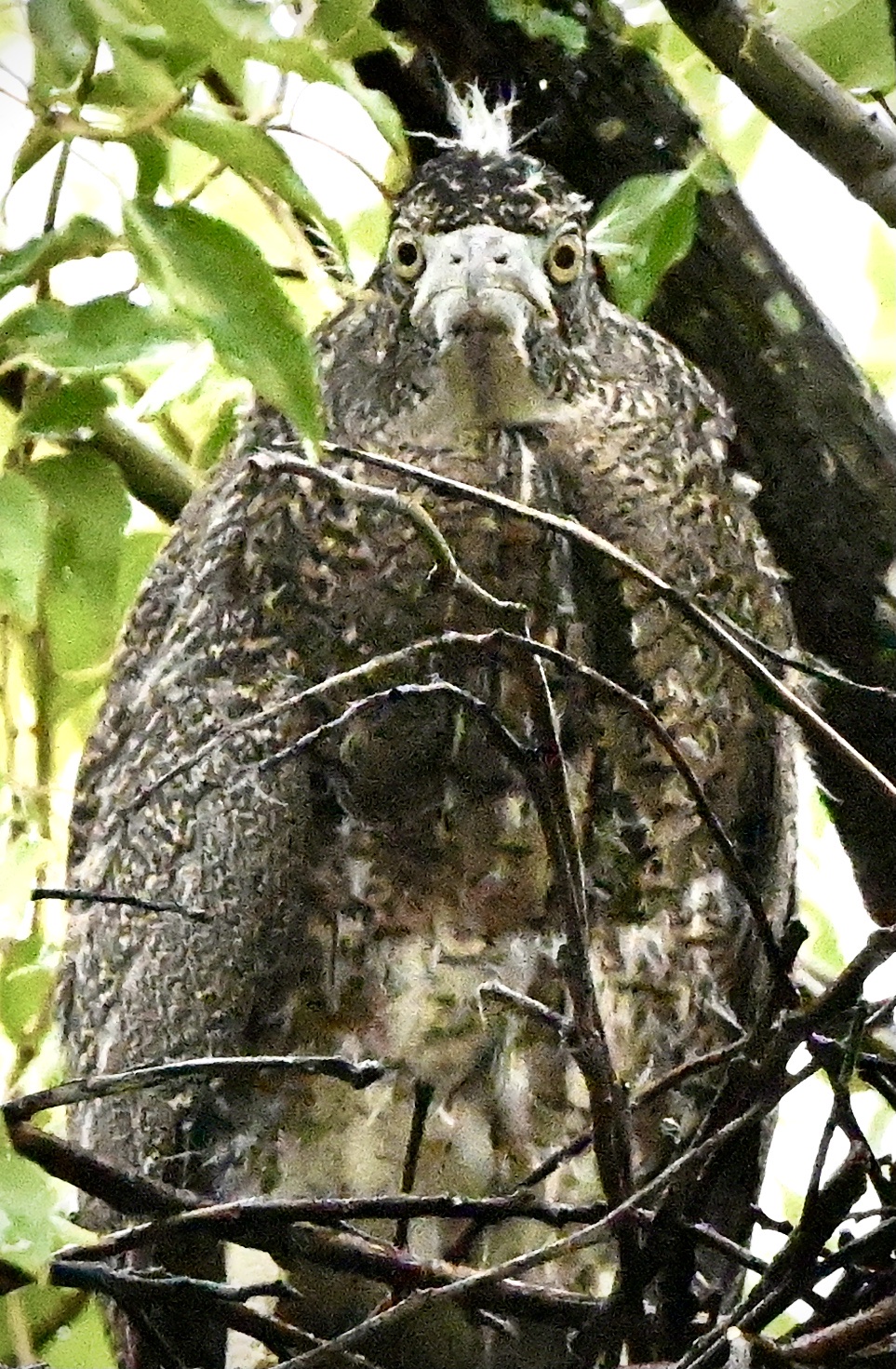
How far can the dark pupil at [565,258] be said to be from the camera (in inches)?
40.3

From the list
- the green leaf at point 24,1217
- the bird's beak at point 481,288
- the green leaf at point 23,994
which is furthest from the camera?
the green leaf at point 23,994

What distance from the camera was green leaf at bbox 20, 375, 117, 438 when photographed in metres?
0.94

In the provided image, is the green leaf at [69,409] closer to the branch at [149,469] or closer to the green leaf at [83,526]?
the green leaf at [83,526]

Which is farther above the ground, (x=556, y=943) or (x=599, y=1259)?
(x=556, y=943)

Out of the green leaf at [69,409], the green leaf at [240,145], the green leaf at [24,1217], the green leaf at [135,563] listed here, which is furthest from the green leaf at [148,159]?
the green leaf at [135,563]

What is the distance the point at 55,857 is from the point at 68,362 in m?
0.50

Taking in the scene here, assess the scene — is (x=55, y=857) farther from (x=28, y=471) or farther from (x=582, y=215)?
(x=582, y=215)

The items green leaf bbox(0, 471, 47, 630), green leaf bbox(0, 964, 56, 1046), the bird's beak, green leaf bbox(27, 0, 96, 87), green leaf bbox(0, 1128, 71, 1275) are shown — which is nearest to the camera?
green leaf bbox(0, 1128, 71, 1275)

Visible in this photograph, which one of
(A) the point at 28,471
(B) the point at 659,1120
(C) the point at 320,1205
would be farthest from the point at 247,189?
(C) the point at 320,1205

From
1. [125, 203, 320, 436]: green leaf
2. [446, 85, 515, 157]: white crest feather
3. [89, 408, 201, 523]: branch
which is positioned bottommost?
[125, 203, 320, 436]: green leaf

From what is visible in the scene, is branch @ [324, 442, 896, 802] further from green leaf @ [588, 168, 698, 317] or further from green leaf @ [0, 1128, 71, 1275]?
green leaf @ [588, 168, 698, 317]

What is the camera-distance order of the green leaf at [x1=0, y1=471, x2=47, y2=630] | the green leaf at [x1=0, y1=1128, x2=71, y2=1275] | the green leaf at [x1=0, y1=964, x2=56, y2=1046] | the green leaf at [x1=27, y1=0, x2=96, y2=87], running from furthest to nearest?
1. the green leaf at [x1=0, y1=964, x2=56, y2=1046]
2. the green leaf at [x1=0, y1=471, x2=47, y2=630]
3. the green leaf at [x1=27, y1=0, x2=96, y2=87]
4. the green leaf at [x1=0, y1=1128, x2=71, y2=1275]

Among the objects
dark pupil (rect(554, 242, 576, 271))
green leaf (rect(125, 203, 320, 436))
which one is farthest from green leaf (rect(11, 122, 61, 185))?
dark pupil (rect(554, 242, 576, 271))

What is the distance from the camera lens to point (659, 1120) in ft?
3.11
